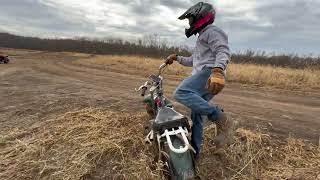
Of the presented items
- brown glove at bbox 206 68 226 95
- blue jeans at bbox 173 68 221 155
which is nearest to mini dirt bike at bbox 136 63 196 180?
blue jeans at bbox 173 68 221 155

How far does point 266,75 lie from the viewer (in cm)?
1719

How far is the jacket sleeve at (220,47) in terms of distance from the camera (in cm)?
401

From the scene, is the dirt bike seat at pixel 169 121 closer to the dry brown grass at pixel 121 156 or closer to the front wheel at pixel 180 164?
the front wheel at pixel 180 164

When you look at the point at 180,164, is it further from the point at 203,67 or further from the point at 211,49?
the point at 211,49

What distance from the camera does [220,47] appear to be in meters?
4.14

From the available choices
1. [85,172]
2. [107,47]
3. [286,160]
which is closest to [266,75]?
[286,160]

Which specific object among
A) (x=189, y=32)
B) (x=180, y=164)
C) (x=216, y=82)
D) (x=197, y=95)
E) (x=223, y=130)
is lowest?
(x=180, y=164)

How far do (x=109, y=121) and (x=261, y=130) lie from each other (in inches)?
93.2

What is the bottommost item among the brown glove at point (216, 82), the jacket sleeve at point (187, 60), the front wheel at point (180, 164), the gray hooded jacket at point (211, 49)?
the front wheel at point (180, 164)

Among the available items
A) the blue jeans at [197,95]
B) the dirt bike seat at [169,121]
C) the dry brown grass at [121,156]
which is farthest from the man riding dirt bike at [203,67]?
the dry brown grass at [121,156]

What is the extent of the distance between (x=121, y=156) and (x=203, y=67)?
1.58 m

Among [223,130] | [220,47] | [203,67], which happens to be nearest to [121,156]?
[223,130]

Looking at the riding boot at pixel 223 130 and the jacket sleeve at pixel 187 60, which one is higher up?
the jacket sleeve at pixel 187 60

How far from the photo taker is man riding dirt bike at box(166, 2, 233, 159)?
421 cm
